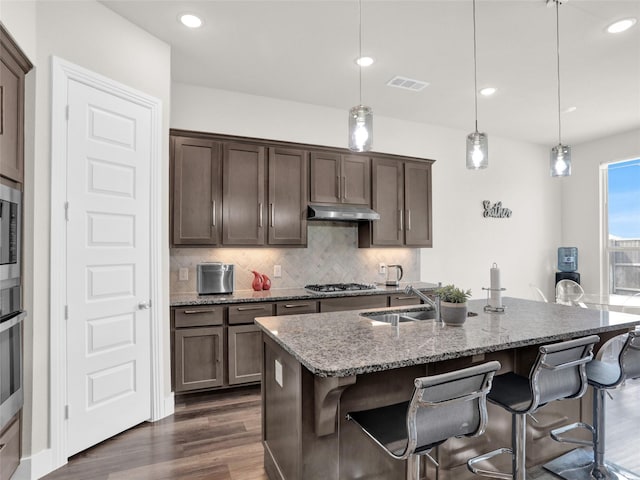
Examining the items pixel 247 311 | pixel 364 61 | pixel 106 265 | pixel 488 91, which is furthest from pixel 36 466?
pixel 488 91

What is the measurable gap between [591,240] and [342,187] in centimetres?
439

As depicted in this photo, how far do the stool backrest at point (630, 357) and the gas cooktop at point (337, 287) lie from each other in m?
2.44

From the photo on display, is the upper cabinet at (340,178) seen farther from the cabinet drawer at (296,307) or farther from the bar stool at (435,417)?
the bar stool at (435,417)

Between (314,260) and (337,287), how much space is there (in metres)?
0.47

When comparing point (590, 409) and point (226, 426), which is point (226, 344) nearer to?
point (226, 426)

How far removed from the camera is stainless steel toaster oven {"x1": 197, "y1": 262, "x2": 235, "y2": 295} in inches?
143

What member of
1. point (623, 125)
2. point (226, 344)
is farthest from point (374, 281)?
point (623, 125)

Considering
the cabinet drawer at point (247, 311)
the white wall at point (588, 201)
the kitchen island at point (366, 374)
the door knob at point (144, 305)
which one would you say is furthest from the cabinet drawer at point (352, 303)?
the white wall at point (588, 201)

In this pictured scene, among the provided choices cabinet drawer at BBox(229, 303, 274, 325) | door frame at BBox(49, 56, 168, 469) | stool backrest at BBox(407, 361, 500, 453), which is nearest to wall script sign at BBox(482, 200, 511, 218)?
cabinet drawer at BBox(229, 303, 274, 325)

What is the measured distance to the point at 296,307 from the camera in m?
3.69

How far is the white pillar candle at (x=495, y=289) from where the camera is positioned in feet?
8.18

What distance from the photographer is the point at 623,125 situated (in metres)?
5.22

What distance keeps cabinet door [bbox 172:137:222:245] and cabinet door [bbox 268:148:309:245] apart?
1.84 ft

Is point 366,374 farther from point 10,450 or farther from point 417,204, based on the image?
point 417,204
